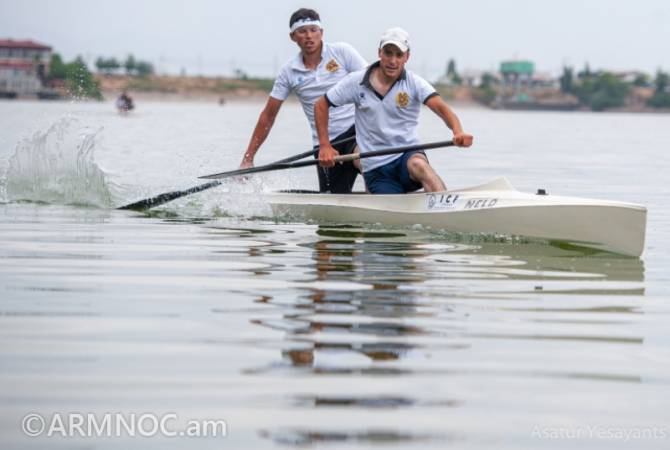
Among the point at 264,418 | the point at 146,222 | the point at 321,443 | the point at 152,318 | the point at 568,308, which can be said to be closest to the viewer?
the point at 321,443

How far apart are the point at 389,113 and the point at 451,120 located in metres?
0.71

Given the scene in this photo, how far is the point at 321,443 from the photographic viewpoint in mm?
4656

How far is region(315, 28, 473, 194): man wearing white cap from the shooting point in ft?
36.1

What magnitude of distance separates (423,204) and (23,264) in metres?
3.77

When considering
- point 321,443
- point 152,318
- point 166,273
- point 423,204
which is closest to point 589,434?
point 321,443

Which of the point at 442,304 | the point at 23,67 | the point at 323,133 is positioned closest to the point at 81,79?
the point at 323,133

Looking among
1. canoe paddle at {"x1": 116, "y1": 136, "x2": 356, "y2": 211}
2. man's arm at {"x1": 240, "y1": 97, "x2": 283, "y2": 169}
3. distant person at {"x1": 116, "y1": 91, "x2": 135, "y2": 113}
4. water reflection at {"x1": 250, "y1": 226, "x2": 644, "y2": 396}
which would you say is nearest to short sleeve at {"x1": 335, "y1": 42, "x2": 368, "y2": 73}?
man's arm at {"x1": 240, "y1": 97, "x2": 283, "y2": 169}

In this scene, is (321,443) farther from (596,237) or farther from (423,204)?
(423,204)

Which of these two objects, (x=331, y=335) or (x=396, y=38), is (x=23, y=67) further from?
(x=331, y=335)

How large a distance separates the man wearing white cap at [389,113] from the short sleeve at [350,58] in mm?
977

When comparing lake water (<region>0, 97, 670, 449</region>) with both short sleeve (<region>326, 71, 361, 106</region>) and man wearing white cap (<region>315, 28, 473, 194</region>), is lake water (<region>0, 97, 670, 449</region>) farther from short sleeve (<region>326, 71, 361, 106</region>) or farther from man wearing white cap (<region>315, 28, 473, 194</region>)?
short sleeve (<region>326, 71, 361, 106</region>)

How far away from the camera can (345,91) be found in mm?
11438

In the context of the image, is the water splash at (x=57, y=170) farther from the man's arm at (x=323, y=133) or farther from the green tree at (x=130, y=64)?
the green tree at (x=130, y=64)

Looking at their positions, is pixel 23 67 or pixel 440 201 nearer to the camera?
pixel 440 201
